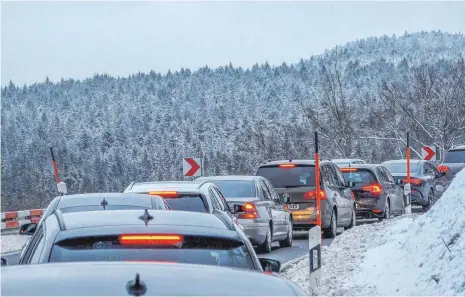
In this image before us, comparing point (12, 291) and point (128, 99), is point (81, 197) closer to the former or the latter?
point (12, 291)

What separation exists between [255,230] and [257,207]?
1.37ft

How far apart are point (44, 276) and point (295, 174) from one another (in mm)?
19000

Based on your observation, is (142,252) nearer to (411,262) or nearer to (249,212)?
(411,262)

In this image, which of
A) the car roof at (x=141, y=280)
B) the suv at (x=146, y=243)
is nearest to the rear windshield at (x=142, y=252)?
the suv at (x=146, y=243)

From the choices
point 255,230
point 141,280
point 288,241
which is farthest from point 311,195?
point 141,280

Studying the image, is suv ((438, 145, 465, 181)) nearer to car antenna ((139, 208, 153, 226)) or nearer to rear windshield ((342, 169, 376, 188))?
rear windshield ((342, 169, 376, 188))

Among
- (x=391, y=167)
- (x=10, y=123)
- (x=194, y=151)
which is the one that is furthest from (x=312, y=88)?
(x=391, y=167)

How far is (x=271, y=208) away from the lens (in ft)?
64.0

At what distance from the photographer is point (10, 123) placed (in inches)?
5999

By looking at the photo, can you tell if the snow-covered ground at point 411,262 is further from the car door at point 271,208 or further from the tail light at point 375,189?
the tail light at point 375,189

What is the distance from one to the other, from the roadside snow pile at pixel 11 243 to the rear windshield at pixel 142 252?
54.6 ft

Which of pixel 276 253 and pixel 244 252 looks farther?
pixel 276 253

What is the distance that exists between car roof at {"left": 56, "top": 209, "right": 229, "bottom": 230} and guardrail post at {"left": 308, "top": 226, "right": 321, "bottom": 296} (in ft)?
17.6

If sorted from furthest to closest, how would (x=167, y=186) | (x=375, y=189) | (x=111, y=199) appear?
(x=375, y=189)
(x=167, y=186)
(x=111, y=199)
